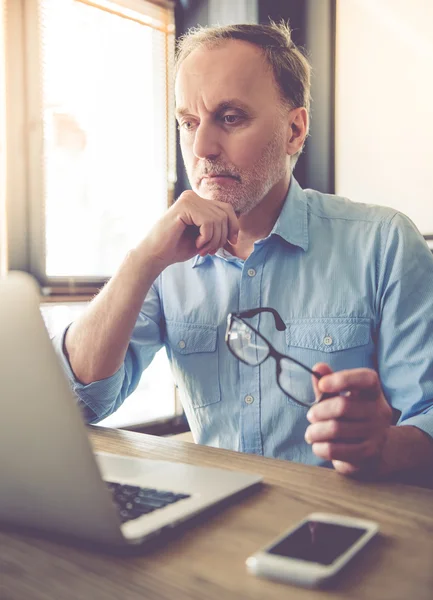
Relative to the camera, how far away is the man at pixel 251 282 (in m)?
1.20

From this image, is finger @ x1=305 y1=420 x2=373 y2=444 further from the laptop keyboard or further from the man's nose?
the man's nose

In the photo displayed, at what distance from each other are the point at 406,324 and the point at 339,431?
19.0 inches

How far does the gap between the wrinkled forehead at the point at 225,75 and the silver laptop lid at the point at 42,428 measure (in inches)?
40.8

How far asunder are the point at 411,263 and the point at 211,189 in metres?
0.48

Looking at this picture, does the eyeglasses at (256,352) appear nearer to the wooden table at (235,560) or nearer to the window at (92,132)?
the wooden table at (235,560)

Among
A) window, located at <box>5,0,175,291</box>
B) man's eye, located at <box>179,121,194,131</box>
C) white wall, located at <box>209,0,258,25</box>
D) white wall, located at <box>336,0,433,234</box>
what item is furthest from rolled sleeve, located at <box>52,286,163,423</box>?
white wall, located at <box>209,0,258,25</box>

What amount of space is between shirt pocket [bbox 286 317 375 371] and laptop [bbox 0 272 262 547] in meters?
0.72

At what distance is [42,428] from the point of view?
482mm

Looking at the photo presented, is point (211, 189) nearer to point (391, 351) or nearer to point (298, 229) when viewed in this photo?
point (298, 229)

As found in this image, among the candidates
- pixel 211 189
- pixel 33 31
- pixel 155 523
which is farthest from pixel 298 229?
pixel 33 31

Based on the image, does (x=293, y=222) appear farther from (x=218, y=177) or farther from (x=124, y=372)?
(x=124, y=372)

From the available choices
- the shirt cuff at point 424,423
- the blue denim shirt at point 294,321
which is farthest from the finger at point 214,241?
the shirt cuff at point 424,423

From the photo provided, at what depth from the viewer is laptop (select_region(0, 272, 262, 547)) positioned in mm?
466

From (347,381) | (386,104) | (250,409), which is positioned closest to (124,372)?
(250,409)
